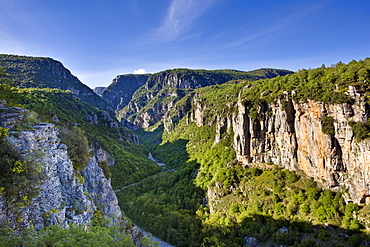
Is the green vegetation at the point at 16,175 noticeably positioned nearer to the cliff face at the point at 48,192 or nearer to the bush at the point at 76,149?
the cliff face at the point at 48,192

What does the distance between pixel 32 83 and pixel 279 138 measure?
147 m

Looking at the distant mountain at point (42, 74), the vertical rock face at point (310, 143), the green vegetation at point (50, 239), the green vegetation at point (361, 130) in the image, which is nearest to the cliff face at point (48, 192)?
the green vegetation at point (50, 239)

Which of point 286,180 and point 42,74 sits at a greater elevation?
point 42,74

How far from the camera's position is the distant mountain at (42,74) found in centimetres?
12900

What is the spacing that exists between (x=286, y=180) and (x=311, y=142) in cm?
1166

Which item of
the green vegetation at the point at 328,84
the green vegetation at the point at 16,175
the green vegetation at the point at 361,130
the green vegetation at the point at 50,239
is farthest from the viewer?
the green vegetation at the point at 328,84

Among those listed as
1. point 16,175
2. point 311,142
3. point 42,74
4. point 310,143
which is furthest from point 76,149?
point 42,74

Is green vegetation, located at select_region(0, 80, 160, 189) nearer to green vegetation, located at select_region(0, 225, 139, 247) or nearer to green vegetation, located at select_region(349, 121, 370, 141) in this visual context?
green vegetation, located at select_region(0, 225, 139, 247)

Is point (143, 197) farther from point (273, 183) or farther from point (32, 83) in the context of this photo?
point (32, 83)

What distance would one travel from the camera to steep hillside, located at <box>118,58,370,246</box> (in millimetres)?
37719

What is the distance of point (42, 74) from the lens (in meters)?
151

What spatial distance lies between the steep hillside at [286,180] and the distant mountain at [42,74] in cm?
11873

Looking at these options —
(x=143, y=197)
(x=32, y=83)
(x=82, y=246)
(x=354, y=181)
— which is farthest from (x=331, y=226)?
(x=32, y=83)

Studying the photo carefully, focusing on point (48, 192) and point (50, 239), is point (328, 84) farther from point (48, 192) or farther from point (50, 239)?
point (50, 239)
